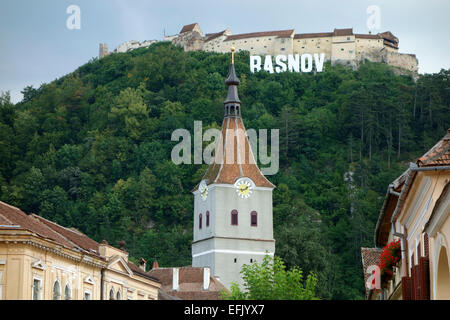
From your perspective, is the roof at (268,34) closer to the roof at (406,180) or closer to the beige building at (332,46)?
the beige building at (332,46)

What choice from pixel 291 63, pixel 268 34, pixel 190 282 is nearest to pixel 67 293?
pixel 190 282

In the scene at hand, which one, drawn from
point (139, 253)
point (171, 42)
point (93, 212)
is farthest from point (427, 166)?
point (171, 42)

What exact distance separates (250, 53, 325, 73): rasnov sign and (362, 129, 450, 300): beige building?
468ft

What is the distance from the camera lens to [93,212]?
13338cm

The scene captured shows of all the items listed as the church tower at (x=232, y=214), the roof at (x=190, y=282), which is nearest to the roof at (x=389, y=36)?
the church tower at (x=232, y=214)

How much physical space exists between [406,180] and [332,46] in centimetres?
15609

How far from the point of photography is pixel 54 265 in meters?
35.2

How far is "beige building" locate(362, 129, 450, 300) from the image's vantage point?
803 inches

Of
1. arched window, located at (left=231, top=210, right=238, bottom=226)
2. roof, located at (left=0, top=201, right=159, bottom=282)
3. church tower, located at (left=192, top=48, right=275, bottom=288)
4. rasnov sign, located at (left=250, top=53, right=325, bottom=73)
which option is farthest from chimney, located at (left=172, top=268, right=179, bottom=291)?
rasnov sign, located at (left=250, top=53, right=325, bottom=73)

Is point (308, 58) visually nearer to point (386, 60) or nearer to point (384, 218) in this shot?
point (386, 60)

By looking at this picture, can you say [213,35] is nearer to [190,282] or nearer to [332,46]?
[332,46]

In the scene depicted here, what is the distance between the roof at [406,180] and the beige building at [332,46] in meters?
138

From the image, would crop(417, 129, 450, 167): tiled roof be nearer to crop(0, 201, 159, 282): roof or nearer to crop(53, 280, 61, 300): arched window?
crop(0, 201, 159, 282): roof

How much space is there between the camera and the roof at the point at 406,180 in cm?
2217
